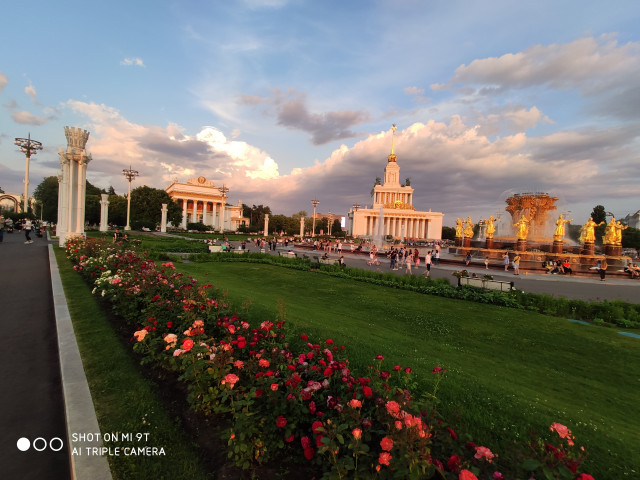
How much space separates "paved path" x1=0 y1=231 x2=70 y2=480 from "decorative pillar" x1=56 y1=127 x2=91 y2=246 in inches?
707

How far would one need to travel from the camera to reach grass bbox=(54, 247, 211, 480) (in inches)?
111

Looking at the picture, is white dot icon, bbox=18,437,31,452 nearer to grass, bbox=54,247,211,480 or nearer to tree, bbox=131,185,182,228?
grass, bbox=54,247,211,480

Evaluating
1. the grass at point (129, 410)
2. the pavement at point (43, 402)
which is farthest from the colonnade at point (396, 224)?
the grass at point (129, 410)

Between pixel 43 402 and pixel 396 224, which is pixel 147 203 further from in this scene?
pixel 43 402

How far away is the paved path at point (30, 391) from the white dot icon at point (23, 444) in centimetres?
3

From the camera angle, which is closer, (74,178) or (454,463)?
(454,463)

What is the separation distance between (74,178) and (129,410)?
2636cm

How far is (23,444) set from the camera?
3.37 m

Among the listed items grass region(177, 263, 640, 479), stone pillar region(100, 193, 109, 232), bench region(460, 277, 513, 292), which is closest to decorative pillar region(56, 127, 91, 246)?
stone pillar region(100, 193, 109, 232)

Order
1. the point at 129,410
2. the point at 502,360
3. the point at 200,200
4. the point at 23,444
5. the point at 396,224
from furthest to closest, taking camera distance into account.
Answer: the point at 396,224 → the point at 200,200 → the point at 502,360 → the point at 129,410 → the point at 23,444

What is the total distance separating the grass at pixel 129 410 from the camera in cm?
281

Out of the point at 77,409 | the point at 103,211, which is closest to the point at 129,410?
the point at 77,409

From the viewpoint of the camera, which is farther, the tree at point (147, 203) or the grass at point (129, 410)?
the tree at point (147, 203)

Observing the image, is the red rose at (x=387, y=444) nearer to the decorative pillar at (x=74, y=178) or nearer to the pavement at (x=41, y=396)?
the pavement at (x=41, y=396)
